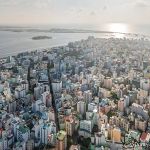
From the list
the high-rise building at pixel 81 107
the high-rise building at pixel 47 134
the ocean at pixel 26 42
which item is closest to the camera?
the high-rise building at pixel 47 134

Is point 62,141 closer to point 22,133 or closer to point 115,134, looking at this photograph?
point 22,133

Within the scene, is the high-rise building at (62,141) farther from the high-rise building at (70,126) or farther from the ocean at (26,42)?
the ocean at (26,42)

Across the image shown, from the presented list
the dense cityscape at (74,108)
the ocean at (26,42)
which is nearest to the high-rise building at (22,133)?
the dense cityscape at (74,108)

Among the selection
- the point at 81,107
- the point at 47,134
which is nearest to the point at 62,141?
the point at 47,134

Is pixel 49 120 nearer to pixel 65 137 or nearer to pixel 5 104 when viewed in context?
pixel 65 137

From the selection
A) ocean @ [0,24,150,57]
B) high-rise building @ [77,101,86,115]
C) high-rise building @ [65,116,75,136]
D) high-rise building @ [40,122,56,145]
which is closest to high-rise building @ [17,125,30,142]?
high-rise building @ [40,122,56,145]

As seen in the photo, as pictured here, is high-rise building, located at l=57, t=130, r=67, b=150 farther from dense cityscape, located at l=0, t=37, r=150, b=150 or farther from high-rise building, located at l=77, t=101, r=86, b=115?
high-rise building, located at l=77, t=101, r=86, b=115

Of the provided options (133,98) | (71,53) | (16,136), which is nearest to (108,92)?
(133,98)

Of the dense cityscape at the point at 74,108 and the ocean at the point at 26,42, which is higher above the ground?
the ocean at the point at 26,42
